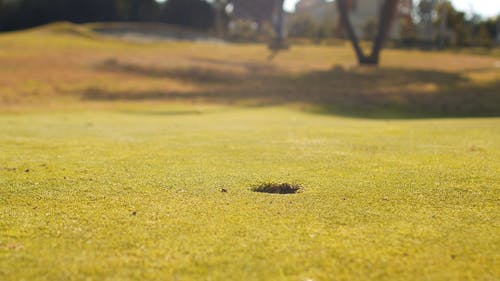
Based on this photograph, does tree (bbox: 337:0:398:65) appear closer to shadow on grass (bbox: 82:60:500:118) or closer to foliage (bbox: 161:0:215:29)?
shadow on grass (bbox: 82:60:500:118)

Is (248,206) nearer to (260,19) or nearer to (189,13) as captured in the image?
Result: (260,19)

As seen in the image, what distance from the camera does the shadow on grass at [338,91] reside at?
67.7 ft

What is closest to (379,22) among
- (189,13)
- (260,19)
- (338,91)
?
(338,91)

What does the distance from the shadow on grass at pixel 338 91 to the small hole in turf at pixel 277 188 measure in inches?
548

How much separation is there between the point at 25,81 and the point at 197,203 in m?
21.7

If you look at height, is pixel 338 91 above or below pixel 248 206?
below

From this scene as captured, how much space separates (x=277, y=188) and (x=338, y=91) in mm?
19793

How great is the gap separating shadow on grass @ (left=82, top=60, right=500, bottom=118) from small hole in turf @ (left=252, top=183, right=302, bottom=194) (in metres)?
13.9

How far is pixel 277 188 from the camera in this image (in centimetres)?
506

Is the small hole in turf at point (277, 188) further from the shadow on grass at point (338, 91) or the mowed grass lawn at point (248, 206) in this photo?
the shadow on grass at point (338, 91)

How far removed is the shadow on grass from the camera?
20.6 m

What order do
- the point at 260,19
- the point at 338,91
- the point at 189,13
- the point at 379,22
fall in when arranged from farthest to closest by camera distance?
the point at 189,13 < the point at 260,19 < the point at 379,22 < the point at 338,91

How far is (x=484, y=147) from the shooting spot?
7277mm

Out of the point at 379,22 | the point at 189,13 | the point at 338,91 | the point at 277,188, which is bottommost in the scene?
the point at 338,91
